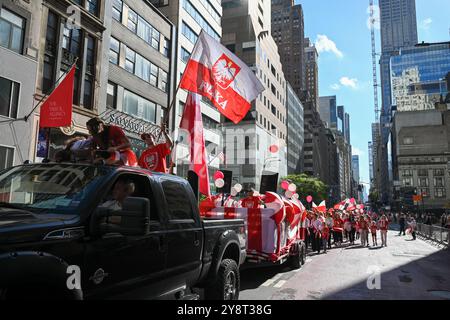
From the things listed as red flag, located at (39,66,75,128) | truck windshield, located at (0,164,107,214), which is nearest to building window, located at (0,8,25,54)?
red flag, located at (39,66,75,128)

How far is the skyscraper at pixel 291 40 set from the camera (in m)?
146

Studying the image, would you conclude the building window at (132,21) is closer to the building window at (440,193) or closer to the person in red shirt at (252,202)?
the person in red shirt at (252,202)

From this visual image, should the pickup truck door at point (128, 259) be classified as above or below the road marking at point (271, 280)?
above

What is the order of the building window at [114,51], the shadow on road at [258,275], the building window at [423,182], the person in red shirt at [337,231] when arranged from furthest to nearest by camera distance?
the building window at [423,182], the building window at [114,51], the person in red shirt at [337,231], the shadow on road at [258,275]

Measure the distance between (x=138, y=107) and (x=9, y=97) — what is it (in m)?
10.9

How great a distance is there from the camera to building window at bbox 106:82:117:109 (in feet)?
78.2

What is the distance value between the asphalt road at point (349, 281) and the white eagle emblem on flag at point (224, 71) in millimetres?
5294

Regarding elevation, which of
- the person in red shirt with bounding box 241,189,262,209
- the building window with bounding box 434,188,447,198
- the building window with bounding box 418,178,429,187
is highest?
the building window with bounding box 418,178,429,187

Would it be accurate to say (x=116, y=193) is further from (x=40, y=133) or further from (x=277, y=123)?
(x=277, y=123)

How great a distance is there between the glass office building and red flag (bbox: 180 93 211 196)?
478ft

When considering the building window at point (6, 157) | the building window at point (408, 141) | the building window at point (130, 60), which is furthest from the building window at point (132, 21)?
the building window at point (408, 141)

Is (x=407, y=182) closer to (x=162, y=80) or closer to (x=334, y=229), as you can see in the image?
(x=162, y=80)

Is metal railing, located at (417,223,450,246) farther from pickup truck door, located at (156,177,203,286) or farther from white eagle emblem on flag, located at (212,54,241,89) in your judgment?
pickup truck door, located at (156,177,203,286)

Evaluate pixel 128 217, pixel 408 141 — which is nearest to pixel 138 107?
pixel 128 217
